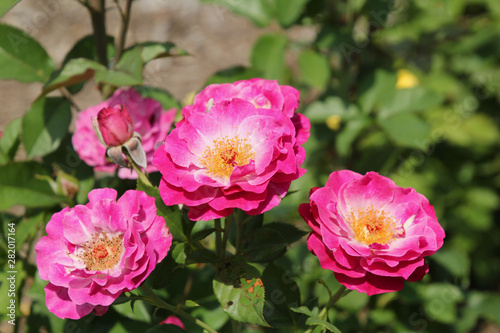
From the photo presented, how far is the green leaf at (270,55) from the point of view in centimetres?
146

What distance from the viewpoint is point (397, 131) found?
4.96 ft

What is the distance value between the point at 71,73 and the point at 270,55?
0.67 meters

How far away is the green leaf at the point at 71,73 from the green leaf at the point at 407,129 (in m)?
0.89

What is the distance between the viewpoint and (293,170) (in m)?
0.72

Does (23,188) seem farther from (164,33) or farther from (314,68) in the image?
(164,33)

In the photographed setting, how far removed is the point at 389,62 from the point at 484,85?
27.7 inches

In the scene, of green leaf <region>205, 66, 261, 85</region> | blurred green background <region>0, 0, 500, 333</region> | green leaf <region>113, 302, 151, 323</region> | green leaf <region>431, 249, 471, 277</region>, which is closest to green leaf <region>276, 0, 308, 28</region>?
blurred green background <region>0, 0, 500, 333</region>

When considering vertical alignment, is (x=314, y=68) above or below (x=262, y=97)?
below

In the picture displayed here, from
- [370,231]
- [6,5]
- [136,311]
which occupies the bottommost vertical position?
[136,311]

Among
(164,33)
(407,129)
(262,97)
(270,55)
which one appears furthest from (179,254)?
(164,33)

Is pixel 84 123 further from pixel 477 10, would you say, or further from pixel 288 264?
pixel 477 10

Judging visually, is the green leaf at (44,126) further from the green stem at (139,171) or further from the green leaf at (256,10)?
the green leaf at (256,10)

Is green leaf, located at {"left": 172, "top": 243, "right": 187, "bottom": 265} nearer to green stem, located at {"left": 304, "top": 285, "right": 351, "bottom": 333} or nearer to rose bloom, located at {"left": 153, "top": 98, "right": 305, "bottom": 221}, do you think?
rose bloom, located at {"left": 153, "top": 98, "right": 305, "bottom": 221}

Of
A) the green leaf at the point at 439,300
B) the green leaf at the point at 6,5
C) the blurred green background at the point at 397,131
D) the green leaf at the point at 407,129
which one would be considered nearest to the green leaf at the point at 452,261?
the blurred green background at the point at 397,131
